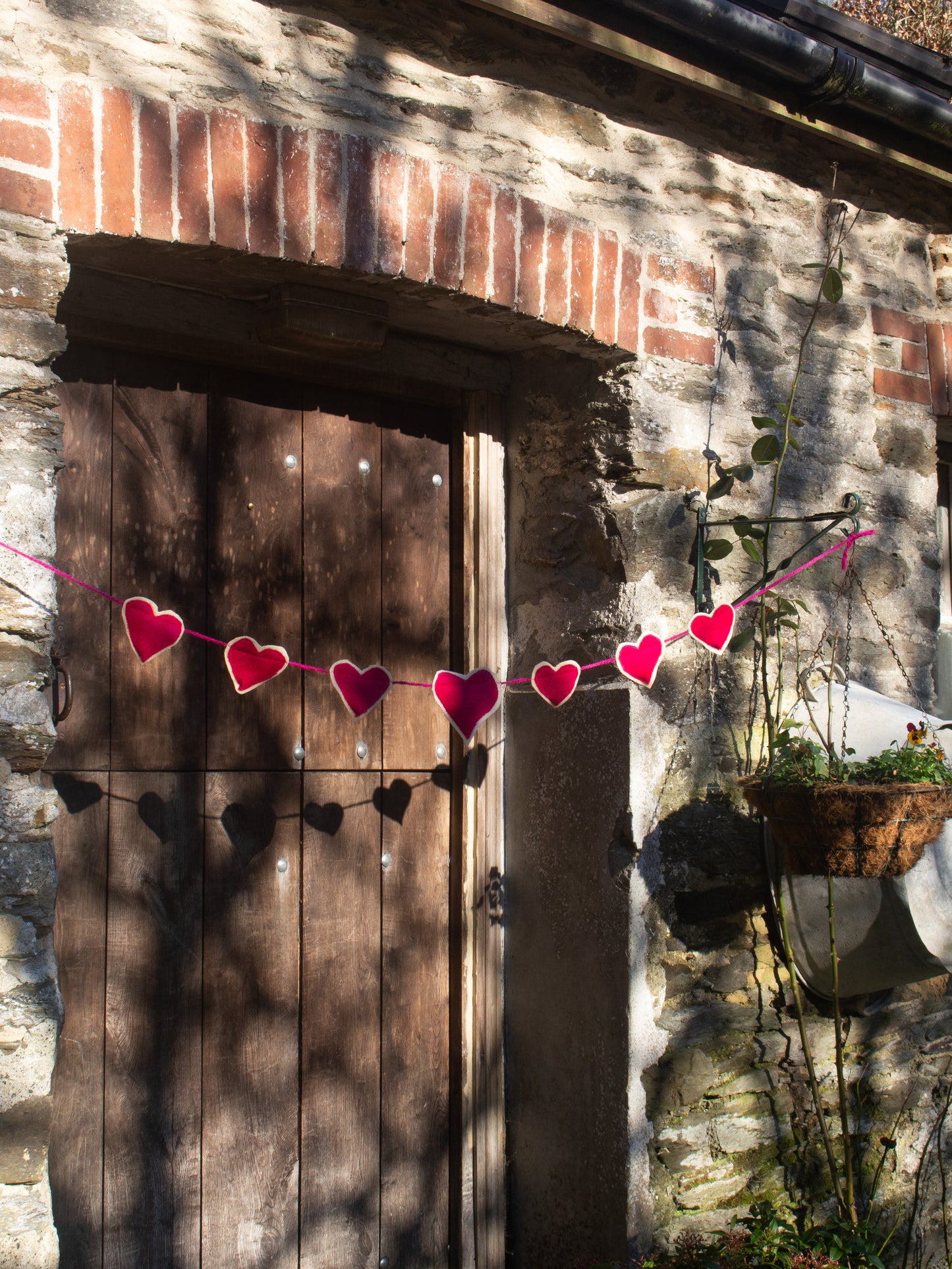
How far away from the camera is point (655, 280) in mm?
2600

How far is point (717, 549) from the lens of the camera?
8.54 ft

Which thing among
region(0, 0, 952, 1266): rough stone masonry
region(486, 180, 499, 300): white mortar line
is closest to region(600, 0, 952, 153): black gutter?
region(0, 0, 952, 1266): rough stone masonry

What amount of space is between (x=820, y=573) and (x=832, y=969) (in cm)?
98

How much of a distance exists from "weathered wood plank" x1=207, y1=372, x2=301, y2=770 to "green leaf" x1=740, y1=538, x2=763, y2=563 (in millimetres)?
1067

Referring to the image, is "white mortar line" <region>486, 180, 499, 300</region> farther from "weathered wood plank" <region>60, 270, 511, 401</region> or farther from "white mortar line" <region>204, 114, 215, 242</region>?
"white mortar line" <region>204, 114, 215, 242</region>

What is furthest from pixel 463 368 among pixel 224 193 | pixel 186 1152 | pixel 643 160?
pixel 186 1152

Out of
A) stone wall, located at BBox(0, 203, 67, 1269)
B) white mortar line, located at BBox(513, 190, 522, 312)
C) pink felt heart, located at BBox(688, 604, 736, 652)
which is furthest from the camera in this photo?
pink felt heart, located at BBox(688, 604, 736, 652)

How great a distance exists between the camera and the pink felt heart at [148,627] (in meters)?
1.97

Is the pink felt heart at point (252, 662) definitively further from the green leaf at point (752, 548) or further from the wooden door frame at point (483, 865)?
the green leaf at point (752, 548)

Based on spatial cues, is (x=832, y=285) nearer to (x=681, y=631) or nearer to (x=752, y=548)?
(x=752, y=548)

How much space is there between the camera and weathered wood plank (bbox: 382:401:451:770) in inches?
101

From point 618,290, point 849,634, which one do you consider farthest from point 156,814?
point 849,634

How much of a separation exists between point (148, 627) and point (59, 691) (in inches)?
10.2

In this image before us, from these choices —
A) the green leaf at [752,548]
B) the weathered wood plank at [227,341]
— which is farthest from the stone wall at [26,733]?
the green leaf at [752,548]
